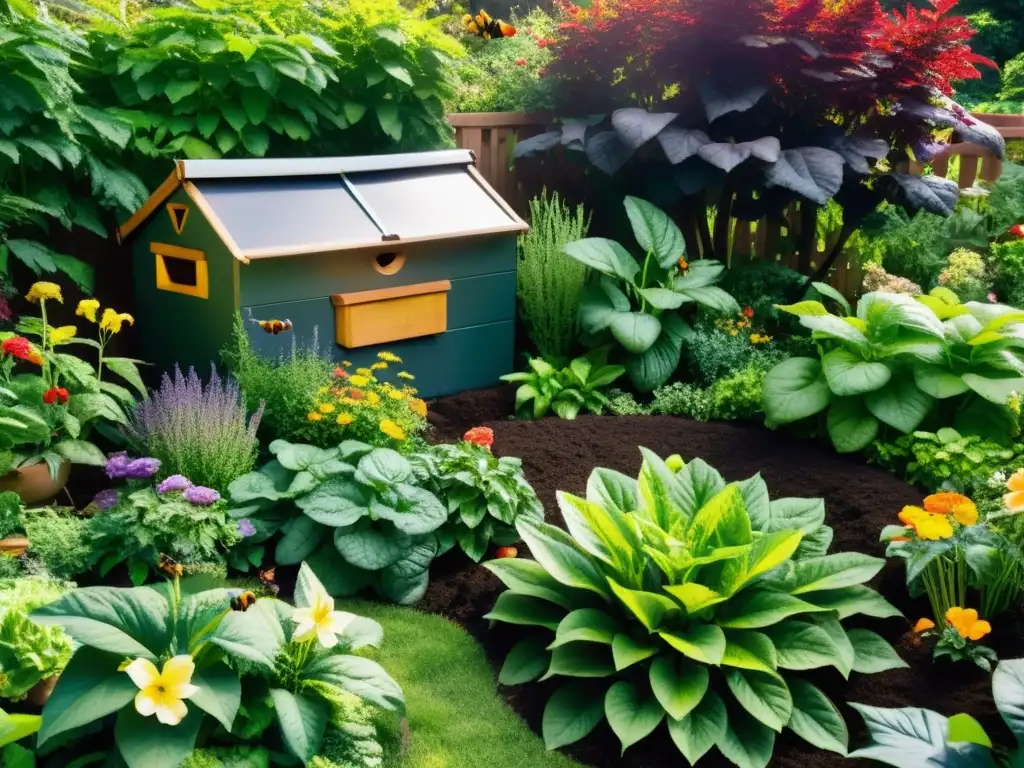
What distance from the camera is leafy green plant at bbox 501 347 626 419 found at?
519 cm

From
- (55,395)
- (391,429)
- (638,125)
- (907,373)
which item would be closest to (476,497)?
(391,429)

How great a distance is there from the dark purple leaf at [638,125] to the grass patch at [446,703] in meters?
3.06

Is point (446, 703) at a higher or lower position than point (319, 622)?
lower

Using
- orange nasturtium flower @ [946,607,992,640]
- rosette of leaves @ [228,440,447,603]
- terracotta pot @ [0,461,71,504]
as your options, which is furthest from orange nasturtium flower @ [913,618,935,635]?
terracotta pot @ [0,461,71,504]

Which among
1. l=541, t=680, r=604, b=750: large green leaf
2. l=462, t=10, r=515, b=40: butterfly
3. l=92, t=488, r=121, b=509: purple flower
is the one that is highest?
l=462, t=10, r=515, b=40: butterfly

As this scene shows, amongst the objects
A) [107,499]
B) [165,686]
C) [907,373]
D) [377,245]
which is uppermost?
[377,245]

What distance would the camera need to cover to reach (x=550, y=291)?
5.57 meters

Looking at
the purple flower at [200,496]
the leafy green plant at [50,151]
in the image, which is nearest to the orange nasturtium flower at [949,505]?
the purple flower at [200,496]

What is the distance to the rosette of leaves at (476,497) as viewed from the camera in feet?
12.5

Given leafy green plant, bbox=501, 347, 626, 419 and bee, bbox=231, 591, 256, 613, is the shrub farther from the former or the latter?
bee, bbox=231, 591, 256, 613

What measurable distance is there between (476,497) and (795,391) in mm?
1557

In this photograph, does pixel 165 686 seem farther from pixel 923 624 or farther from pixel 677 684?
pixel 923 624

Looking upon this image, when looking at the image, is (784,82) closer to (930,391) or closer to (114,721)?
(930,391)

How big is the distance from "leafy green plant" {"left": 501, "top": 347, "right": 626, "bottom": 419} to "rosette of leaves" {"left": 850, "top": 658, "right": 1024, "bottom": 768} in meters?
2.77
